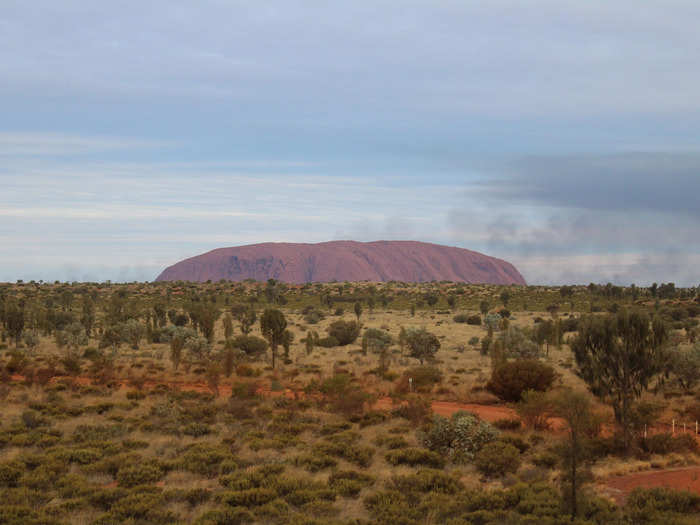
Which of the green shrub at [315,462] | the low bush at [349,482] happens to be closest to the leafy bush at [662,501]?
the low bush at [349,482]

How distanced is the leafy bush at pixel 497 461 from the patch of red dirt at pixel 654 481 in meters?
2.21

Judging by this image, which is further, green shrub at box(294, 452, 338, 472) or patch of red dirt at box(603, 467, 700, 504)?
green shrub at box(294, 452, 338, 472)

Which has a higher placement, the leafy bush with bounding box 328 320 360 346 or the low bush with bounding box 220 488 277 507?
the leafy bush with bounding box 328 320 360 346

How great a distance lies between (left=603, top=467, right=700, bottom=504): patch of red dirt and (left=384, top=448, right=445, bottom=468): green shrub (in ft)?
13.8

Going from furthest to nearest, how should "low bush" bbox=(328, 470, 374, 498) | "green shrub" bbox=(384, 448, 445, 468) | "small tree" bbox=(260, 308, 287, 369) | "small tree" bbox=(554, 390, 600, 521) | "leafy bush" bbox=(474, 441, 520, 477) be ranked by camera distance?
1. "small tree" bbox=(260, 308, 287, 369)
2. "green shrub" bbox=(384, 448, 445, 468)
3. "leafy bush" bbox=(474, 441, 520, 477)
4. "low bush" bbox=(328, 470, 374, 498)
5. "small tree" bbox=(554, 390, 600, 521)

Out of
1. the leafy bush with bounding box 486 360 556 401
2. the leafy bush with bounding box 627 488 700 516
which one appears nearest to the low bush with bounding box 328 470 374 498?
the leafy bush with bounding box 627 488 700 516

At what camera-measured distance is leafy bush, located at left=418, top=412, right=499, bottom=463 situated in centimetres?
1588

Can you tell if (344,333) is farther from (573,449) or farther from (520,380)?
(573,449)

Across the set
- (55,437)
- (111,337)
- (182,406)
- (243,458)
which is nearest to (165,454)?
(243,458)

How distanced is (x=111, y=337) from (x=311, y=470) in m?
32.0

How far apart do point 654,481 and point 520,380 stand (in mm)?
10994

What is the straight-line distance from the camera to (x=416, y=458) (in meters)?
15.1

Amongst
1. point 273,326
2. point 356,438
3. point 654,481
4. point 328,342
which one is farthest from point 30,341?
point 654,481

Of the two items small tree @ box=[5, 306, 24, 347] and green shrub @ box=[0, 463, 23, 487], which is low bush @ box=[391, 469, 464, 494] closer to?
green shrub @ box=[0, 463, 23, 487]
